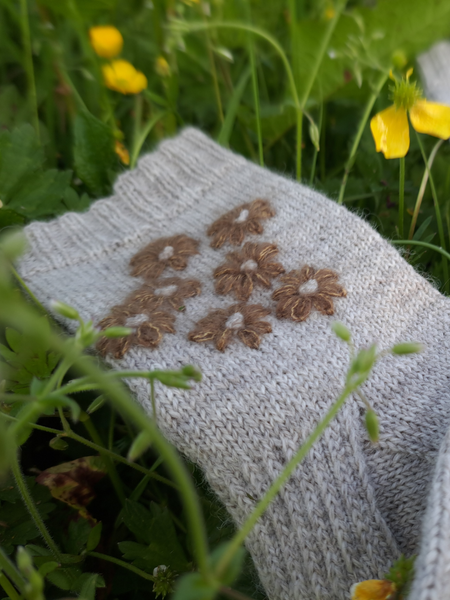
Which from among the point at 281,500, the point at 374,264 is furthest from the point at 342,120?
the point at 281,500

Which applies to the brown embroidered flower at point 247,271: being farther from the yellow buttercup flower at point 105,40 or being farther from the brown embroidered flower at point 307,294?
the yellow buttercup flower at point 105,40

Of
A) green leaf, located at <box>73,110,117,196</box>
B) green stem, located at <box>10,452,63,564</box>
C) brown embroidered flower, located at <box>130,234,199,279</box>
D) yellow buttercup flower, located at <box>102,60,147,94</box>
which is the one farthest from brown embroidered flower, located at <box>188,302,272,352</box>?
yellow buttercup flower, located at <box>102,60,147,94</box>

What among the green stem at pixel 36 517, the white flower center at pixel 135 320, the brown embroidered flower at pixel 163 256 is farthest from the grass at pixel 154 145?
the brown embroidered flower at pixel 163 256

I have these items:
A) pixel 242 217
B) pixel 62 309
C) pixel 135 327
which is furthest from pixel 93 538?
pixel 242 217

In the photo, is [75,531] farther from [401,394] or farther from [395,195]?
[395,195]

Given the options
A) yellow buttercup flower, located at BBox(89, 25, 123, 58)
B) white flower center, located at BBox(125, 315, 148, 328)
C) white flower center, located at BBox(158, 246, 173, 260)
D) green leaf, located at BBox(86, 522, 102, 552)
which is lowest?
green leaf, located at BBox(86, 522, 102, 552)

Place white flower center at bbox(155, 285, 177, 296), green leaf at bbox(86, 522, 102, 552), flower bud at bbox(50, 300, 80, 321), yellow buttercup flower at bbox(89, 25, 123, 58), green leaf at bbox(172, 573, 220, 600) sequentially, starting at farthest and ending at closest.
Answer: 1. yellow buttercup flower at bbox(89, 25, 123, 58)
2. white flower center at bbox(155, 285, 177, 296)
3. green leaf at bbox(86, 522, 102, 552)
4. flower bud at bbox(50, 300, 80, 321)
5. green leaf at bbox(172, 573, 220, 600)

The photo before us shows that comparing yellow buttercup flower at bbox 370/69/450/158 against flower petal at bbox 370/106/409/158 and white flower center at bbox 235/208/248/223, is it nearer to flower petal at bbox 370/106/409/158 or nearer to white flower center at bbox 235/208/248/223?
flower petal at bbox 370/106/409/158
